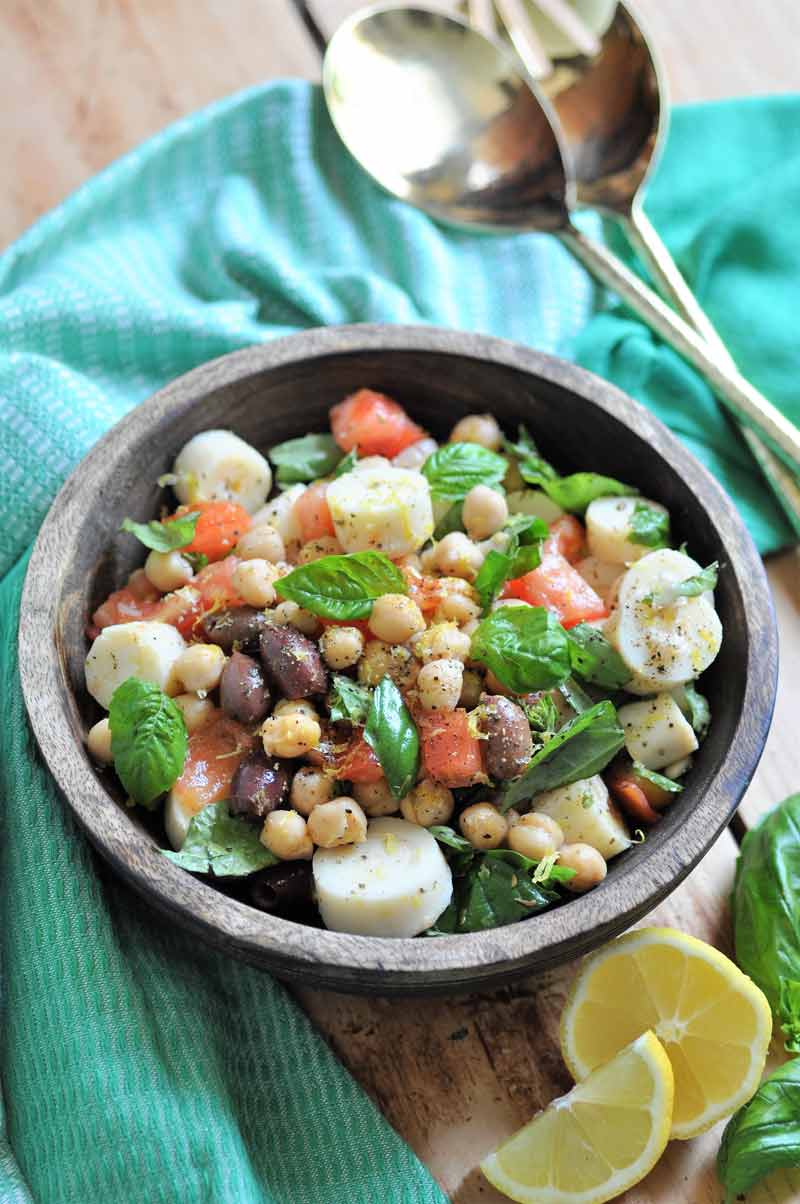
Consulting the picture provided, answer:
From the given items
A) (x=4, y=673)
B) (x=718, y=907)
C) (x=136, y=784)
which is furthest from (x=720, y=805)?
A: (x=4, y=673)

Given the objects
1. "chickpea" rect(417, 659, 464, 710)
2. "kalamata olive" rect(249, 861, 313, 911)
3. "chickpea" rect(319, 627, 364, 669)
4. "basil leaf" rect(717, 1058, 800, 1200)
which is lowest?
"basil leaf" rect(717, 1058, 800, 1200)

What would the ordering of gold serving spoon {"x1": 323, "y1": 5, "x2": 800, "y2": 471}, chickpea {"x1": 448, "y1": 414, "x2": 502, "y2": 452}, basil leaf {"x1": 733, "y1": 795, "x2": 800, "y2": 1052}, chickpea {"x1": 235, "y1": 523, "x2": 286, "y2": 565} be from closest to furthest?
basil leaf {"x1": 733, "y1": 795, "x2": 800, "y2": 1052} < chickpea {"x1": 235, "y1": 523, "x2": 286, "y2": 565} < chickpea {"x1": 448, "y1": 414, "x2": 502, "y2": 452} < gold serving spoon {"x1": 323, "y1": 5, "x2": 800, "y2": 471}

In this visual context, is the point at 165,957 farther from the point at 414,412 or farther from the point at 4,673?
the point at 414,412

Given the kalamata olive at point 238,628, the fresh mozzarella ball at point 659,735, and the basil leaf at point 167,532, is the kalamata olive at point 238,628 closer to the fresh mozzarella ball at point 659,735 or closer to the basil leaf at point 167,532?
the basil leaf at point 167,532

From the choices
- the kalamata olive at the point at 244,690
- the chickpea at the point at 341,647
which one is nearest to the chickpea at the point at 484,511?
the chickpea at the point at 341,647

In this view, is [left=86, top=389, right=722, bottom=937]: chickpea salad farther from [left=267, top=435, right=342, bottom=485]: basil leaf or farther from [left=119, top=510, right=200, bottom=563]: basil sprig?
[left=267, top=435, right=342, bottom=485]: basil leaf

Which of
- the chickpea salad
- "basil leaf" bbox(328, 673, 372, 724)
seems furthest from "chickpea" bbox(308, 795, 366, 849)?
"basil leaf" bbox(328, 673, 372, 724)

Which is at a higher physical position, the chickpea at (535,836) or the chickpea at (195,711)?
the chickpea at (195,711)

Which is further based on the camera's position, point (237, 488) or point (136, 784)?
point (237, 488)
